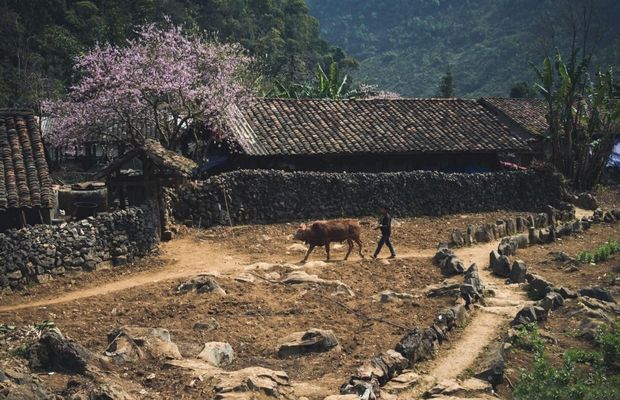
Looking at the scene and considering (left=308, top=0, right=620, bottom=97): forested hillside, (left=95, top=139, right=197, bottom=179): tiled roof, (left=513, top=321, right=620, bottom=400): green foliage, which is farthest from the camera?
(left=308, top=0, right=620, bottom=97): forested hillside

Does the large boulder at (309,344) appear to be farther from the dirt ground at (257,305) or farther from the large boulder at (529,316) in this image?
the large boulder at (529,316)

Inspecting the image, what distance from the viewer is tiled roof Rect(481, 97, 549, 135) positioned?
3962cm

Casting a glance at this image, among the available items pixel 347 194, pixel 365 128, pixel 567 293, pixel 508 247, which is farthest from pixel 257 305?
pixel 365 128

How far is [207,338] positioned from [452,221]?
17634 mm

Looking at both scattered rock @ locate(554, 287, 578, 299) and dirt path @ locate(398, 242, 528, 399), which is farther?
scattered rock @ locate(554, 287, 578, 299)

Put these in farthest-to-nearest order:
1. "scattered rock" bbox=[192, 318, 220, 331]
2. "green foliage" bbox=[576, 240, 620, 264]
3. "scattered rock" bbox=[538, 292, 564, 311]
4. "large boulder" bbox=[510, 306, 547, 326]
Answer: "green foliage" bbox=[576, 240, 620, 264], "scattered rock" bbox=[538, 292, 564, 311], "large boulder" bbox=[510, 306, 547, 326], "scattered rock" bbox=[192, 318, 220, 331]

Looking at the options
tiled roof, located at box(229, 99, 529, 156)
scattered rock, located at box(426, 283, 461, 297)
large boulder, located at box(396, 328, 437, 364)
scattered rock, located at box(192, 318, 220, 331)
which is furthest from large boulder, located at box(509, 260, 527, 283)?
tiled roof, located at box(229, 99, 529, 156)

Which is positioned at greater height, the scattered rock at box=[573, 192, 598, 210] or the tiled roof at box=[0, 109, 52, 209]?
the tiled roof at box=[0, 109, 52, 209]

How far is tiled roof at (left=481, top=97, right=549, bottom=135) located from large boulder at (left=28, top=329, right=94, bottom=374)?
32.4 meters

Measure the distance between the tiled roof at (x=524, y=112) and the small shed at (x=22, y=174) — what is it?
1056 inches

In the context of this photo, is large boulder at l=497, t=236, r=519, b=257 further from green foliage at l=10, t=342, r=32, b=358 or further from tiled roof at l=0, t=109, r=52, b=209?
green foliage at l=10, t=342, r=32, b=358

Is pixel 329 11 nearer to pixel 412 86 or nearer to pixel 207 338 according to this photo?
pixel 412 86

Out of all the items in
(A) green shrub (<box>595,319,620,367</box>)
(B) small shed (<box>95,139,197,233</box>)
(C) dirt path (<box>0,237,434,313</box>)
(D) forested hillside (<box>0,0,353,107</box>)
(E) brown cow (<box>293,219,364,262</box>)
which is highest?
(D) forested hillside (<box>0,0,353,107</box>)

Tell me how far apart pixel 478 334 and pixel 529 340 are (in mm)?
1197
